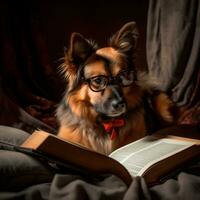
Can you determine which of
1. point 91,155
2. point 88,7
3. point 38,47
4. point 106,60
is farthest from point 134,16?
point 91,155

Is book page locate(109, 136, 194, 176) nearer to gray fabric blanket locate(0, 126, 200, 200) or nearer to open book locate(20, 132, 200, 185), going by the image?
open book locate(20, 132, 200, 185)

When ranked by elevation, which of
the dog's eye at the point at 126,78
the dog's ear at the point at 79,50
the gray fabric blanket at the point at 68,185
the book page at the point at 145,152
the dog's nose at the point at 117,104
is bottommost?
the book page at the point at 145,152

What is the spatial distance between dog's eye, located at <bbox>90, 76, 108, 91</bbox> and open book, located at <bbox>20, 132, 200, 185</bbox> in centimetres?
29

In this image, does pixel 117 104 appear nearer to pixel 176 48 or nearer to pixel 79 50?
pixel 79 50

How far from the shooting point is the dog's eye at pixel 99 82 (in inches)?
61.9

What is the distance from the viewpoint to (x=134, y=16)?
2.41 metres

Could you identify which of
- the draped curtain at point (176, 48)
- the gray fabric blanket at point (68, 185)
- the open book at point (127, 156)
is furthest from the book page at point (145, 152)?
the draped curtain at point (176, 48)

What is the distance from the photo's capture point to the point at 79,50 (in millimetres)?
1630

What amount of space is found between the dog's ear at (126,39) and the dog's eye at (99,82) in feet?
0.70

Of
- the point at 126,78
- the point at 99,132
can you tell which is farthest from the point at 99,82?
the point at 99,132

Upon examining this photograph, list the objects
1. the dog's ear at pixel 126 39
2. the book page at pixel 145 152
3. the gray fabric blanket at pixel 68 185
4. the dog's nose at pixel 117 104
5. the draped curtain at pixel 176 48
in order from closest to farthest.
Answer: the gray fabric blanket at pixel 68 185, the book page at pixel 145 152, the dog's nose at pixel 117 104, the dog's ear at pixel 126 39, the draped curtain at pixel 176 48

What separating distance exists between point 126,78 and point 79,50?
240 mm

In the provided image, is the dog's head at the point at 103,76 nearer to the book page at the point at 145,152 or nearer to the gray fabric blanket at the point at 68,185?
the book page at the point at 145,152

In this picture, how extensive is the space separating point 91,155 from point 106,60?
567mm
